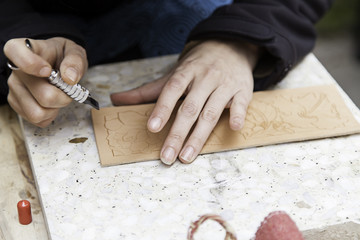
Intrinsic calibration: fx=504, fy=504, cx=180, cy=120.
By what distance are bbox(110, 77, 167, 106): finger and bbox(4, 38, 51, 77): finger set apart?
7.7 inches

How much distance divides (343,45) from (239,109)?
5.62ft

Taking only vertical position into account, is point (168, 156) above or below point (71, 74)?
below

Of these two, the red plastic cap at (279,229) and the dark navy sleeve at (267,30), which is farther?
the dark navy sleeve at (267,30)

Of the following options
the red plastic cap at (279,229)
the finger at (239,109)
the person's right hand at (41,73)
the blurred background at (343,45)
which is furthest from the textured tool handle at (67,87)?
the blurred background at (343,45)

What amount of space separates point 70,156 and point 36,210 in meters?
0.10

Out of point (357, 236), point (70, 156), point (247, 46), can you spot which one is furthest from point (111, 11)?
point (357, 236)

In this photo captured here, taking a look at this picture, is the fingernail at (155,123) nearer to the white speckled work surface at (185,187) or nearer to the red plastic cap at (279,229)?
the white speckled work surface at (185,187)

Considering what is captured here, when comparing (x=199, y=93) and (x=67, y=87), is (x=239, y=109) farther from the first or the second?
(x=67, y=87)

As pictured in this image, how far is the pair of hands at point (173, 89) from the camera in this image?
0.79 meters

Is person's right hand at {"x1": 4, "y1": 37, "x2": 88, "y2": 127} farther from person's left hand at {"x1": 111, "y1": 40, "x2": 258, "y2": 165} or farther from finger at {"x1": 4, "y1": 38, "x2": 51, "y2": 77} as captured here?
person's left hand at {"x1": 111, "y1": 40, "x2": 258, "y2": 165}

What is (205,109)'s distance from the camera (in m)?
0.86

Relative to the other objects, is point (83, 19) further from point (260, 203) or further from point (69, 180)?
point (260, 203)

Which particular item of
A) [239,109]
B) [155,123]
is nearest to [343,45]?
[239,109]

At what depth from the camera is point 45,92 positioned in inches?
31.0
